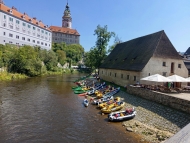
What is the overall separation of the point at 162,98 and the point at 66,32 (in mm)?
111823

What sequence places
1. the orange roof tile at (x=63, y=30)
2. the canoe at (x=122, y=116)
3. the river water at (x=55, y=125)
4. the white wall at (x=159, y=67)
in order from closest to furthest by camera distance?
the river water at (x=55, y=125) < the canoe at (x=122, y=116) < the white wall at (x=159, y=67) < the orange roof tile at (x=63, y=30)

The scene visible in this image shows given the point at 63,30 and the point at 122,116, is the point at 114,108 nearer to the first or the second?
the point at 122,116

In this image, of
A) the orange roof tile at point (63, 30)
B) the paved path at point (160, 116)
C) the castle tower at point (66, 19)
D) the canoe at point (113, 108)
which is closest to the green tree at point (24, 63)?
the canoe at point (113, 108)

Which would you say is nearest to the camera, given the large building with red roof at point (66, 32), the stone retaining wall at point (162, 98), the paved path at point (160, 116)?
the paved path at point (160, 116)

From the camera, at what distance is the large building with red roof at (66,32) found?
11788 cm

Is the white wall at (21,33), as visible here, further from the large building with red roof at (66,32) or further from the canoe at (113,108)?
the canoe at (113,108)

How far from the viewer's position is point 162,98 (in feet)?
59.2

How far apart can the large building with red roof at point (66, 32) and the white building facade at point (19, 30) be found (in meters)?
40.4

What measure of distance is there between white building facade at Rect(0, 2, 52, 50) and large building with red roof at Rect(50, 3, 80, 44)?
4042cm

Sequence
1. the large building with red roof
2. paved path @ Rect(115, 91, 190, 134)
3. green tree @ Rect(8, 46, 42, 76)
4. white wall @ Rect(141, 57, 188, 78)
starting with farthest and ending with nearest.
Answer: the large building with red roof < green tree @ Rect(8, 46, 42, 76) < white wall @ Rect(141, 57, 188, 78) < paved path @ Rect(115, 91, 190, 134)

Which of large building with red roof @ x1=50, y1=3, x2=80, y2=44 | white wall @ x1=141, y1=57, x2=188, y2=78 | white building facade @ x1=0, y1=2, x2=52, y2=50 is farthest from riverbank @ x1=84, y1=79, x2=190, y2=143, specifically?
large building with red roof @ x1=50, y1=3, x2=80, y2=44

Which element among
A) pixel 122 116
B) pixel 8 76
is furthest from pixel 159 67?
pixel 8 76

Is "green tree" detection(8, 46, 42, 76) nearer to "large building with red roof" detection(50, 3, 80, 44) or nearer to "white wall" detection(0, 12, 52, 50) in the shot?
"white wall" detection(0, 12, 52, 50)

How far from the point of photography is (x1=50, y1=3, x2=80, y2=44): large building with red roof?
117875mm
